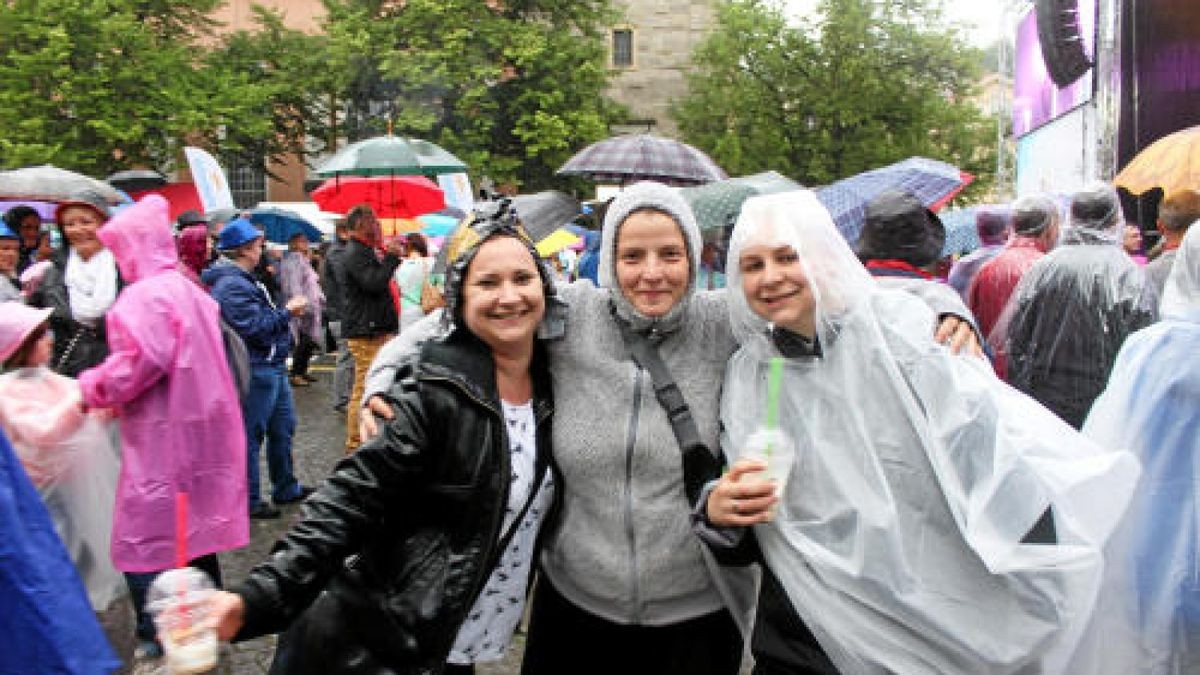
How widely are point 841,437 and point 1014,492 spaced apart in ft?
1.20

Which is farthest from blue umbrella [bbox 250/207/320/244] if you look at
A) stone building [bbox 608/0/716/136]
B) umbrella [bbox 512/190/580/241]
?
stone building [bbox 608/0/716/136]

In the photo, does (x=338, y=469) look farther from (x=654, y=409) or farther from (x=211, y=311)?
(x=211, y=311)

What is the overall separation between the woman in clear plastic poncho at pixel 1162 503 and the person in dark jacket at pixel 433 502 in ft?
4.76

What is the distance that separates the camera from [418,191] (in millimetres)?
10586

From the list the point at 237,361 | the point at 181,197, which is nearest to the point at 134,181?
the point at 181,197

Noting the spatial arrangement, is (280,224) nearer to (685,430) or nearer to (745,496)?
(685,430)

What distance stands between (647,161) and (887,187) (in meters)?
2.21

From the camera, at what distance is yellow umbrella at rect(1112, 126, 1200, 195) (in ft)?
19.9

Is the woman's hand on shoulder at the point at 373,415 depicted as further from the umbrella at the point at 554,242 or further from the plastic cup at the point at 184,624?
the umbrella at the point at 554,242

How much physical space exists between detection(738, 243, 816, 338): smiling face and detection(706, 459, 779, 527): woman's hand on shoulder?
1.30ft

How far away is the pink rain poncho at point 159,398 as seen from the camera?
3.73 m

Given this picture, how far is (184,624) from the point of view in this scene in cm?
184

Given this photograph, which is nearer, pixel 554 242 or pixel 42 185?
pixel 42 185

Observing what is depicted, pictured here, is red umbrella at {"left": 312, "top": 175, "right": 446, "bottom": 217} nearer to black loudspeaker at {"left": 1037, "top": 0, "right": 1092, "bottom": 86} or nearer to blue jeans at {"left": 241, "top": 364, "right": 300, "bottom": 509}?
blue jeans at {"left": 241, "top": 364, "right": 300, "bottom": 509}
